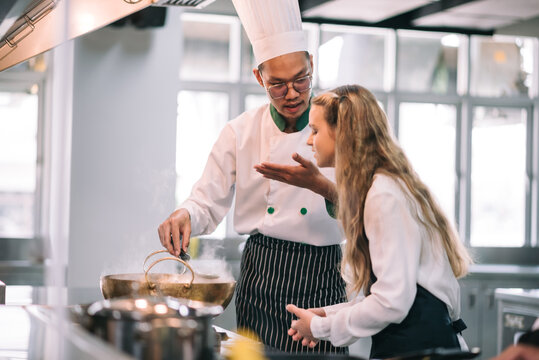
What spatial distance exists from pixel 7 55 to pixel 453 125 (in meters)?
4.72

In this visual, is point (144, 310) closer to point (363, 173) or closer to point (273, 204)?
point (363, 173)

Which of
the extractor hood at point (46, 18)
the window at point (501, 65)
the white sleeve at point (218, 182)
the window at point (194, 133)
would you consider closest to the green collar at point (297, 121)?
the white sleeve at point (218, 182)

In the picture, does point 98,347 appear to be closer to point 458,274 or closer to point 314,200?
point 458,274

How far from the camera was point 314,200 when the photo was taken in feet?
7.10

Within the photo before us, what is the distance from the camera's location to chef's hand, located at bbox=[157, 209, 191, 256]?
→ 6.16ft

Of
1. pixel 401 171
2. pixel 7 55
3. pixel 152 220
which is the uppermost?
pixel 7 55

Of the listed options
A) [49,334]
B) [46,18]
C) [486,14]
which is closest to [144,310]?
[49,334]

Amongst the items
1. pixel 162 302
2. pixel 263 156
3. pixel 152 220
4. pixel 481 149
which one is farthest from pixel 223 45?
pixel 162 302

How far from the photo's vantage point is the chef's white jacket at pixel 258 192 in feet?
6.90

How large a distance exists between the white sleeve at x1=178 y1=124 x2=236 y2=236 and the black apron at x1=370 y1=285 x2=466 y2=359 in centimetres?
86

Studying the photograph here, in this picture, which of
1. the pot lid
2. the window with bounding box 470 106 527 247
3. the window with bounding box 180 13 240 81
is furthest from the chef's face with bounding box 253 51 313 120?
the window with bounding box 470 106 527 247

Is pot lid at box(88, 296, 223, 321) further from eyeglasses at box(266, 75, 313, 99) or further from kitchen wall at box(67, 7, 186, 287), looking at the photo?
kitchen wall at box(67, 7, 186, 287)

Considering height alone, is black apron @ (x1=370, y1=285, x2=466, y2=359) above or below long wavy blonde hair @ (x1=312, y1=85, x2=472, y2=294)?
below

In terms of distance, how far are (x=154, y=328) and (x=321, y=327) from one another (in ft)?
2.12
